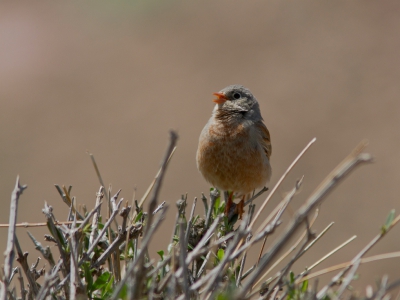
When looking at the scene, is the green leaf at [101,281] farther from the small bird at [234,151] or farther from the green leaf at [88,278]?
the small bird at [234,151]

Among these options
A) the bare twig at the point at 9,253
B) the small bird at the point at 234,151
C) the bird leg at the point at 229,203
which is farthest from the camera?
the small bird at the point at 234,151

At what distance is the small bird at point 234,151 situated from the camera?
4949 millimetres

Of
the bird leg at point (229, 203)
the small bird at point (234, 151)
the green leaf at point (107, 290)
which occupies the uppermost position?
the small bird at point (234, 151)

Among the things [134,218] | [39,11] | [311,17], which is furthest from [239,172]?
[39,11]

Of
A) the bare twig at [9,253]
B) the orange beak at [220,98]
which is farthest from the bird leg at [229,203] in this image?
the bare twig at [9,253]

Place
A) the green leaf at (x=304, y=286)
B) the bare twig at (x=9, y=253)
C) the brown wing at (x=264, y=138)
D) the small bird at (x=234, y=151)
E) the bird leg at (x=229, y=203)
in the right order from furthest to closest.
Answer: the brown wing at (x=264, y=138)
the small bird at (x=234, y=151)
the bird leg at (x=229, y=203)
the green leaf at (x=304, y=286)
the bare twig at (x=9, y=253)

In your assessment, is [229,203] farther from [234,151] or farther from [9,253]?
[9,253]

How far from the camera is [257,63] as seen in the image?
46.2 ft

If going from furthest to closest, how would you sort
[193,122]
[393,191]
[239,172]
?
1. [193,122]
2. [393,191]
3. [239,172]

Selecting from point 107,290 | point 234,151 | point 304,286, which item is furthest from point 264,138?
point 107,290

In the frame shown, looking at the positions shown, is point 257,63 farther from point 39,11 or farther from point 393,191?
point 39,11

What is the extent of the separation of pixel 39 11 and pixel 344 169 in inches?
609

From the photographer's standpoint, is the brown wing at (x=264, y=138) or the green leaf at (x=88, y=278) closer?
the green leaf at (x=88, y=278)

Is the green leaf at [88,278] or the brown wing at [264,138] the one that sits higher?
the brown wing at [264,138]
